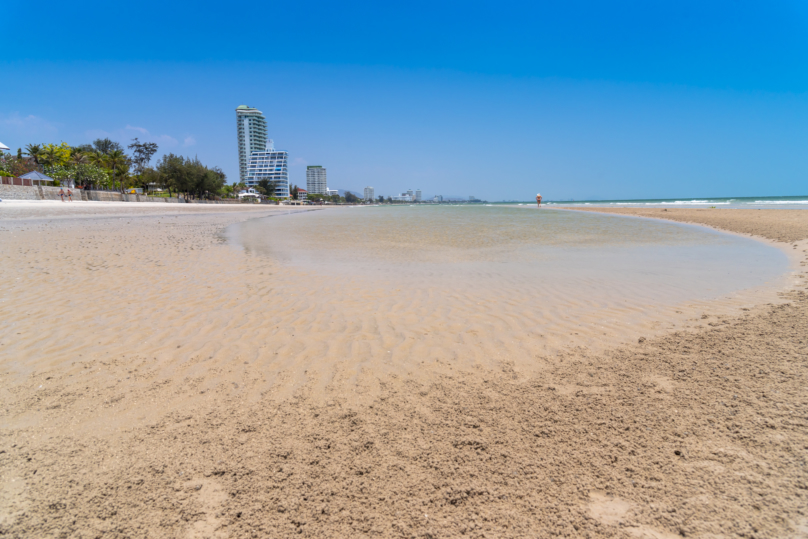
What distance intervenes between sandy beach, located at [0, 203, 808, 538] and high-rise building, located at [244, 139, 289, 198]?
612 ft

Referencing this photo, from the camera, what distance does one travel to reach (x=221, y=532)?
6.61 ft

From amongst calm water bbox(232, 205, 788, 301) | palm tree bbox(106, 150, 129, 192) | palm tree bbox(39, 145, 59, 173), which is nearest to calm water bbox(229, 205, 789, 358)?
calm water bbox(232, 205, 788, 301)

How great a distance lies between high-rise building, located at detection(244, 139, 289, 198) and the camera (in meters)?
183

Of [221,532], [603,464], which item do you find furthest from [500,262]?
[221,532]

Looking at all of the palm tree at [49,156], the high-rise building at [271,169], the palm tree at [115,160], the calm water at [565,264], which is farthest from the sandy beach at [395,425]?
the high-rise building at [271,169]

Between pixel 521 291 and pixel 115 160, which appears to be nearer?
pixel 521 291

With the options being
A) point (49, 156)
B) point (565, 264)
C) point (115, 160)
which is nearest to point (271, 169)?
point (115, 160)

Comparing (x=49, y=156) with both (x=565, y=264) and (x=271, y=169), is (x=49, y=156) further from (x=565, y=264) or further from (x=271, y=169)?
(x=271, y=169)

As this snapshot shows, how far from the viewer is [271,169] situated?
186 meters

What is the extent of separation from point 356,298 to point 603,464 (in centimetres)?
477

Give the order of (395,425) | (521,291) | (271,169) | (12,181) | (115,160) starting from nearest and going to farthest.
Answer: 1. (395,425)
2. (521,291)
3. (12,181)
4. (115,160)
5. (271,169)

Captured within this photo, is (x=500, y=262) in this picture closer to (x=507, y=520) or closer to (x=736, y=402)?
(x=736, y=402)

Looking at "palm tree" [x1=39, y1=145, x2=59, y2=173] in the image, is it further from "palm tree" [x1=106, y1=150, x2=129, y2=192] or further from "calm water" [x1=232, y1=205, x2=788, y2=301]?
"calm water" [x1=232, y1=205, x2=788, y2=301]

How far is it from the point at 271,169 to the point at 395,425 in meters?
202
